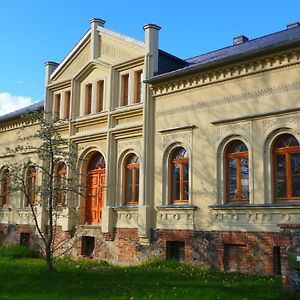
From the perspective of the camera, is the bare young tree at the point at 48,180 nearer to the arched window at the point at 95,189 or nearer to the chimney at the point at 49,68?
the arched window at the point at 95,189

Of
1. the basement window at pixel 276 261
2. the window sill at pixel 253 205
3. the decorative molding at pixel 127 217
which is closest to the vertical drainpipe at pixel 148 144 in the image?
the decorative molding at pixel 127 217

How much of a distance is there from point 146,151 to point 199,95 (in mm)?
2984

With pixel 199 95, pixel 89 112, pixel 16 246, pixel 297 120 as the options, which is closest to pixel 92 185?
pixel 89 112

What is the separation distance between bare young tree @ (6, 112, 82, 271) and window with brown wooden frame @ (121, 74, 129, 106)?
285 cm

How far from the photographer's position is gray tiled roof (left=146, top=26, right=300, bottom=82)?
15.8m

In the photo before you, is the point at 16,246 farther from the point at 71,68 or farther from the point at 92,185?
the point at 71,68

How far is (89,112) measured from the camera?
22438 mm

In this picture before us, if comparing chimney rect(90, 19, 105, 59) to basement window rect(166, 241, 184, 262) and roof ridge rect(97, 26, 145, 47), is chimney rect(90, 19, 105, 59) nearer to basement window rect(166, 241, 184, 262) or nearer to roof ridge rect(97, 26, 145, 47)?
roof ridge rect(97, 26, 145, 47)

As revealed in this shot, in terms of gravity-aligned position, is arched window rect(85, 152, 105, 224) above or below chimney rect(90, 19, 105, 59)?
below

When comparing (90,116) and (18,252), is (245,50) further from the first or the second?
(18,252)

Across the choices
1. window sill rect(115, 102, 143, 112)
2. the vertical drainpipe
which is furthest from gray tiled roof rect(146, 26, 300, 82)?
window sill rect(115, 102, 143, 112)

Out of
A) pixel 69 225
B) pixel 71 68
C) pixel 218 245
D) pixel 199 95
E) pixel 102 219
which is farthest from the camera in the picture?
pixel 71 68

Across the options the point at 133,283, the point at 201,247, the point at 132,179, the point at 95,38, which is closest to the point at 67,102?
the point at 95,38

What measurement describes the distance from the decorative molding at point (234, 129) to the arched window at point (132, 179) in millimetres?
4202
